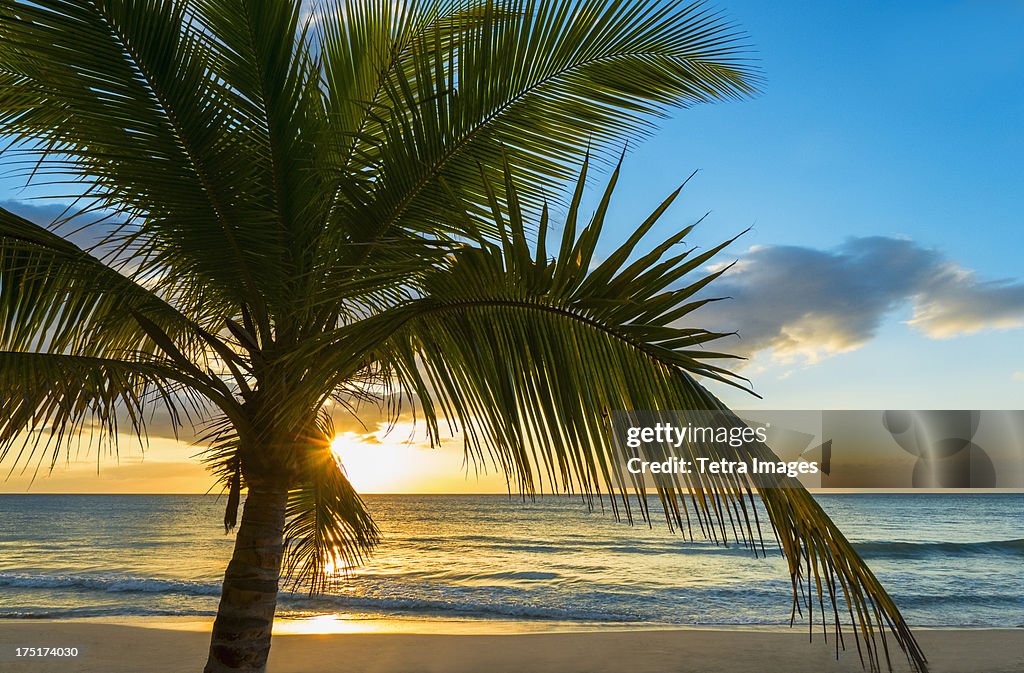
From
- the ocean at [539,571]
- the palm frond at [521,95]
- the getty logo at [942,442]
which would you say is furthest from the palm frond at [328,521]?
the getty logo at [942,442]

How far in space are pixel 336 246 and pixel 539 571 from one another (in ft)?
59.5

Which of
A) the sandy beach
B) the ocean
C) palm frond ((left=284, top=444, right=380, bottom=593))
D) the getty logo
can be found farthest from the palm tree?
the getty logo

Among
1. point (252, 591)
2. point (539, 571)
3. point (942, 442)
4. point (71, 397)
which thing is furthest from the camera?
point (942, 442)

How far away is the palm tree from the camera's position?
8.16ft

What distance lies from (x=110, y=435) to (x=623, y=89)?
10.8ft

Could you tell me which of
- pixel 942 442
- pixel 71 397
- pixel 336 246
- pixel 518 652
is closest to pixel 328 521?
pixel 71 397

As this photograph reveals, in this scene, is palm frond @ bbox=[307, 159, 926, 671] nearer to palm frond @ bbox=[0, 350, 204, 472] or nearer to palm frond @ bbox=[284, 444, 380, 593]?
palm frond @ bbox=[0, 350, 204, 472]

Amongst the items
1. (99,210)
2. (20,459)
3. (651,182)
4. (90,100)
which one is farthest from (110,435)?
(651,182)

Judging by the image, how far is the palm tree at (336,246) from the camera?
2.49 m

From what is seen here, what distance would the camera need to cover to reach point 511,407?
2703 mm

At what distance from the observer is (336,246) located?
130 inches

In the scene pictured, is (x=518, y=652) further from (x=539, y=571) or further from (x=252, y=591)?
(x=539, y=571)

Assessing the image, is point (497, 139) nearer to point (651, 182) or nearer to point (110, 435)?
point (651, 182)

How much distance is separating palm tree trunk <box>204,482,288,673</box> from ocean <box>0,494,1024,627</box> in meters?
10.1
